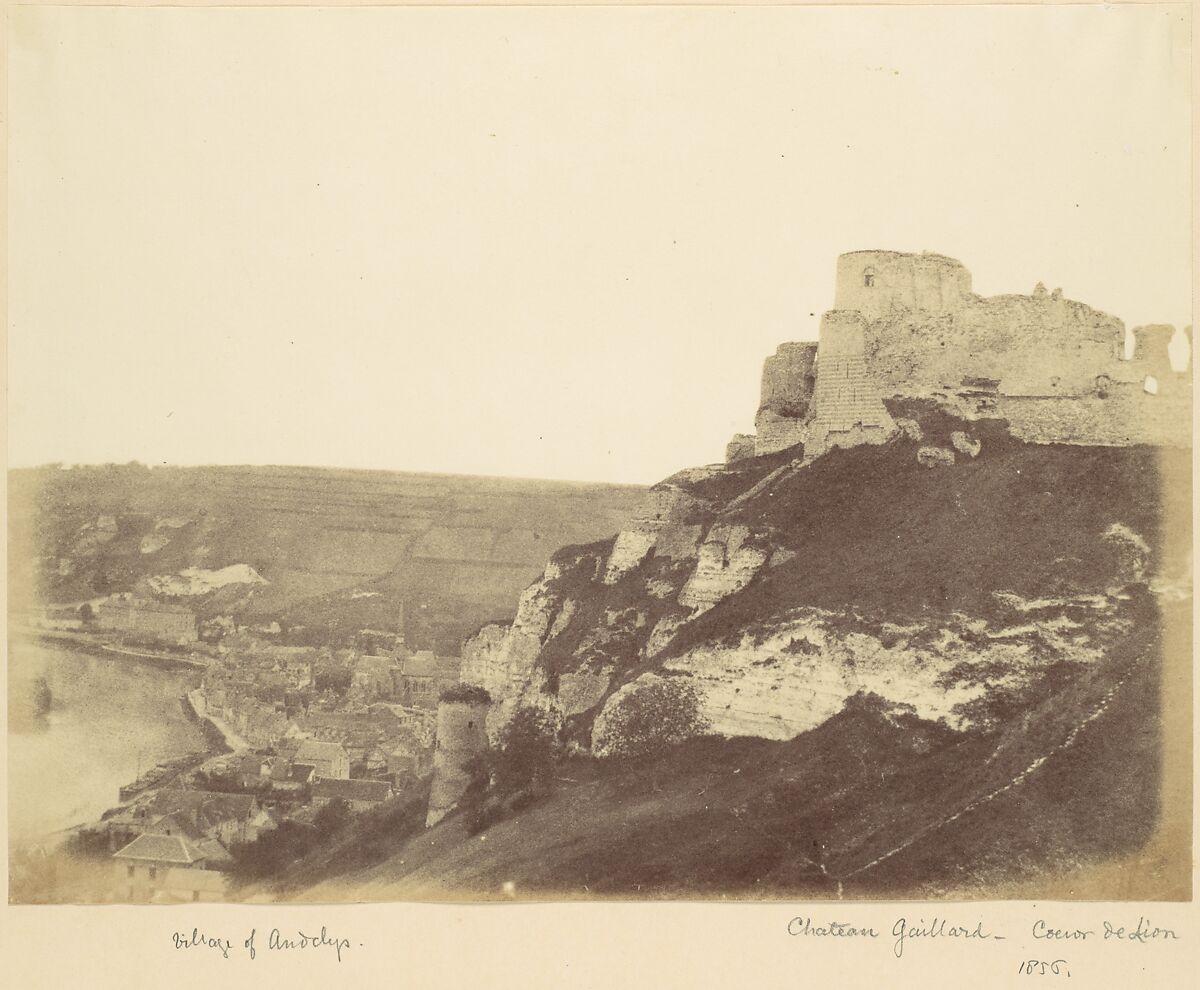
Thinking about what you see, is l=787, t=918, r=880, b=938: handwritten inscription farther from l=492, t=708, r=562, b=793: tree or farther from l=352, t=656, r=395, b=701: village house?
l=352, t=656, r=395, b=701: village house

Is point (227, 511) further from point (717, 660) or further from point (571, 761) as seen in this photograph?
point (717, 660)

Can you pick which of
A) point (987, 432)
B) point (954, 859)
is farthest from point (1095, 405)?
point (954, 859)

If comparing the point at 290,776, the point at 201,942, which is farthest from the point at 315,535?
the point at 201,942

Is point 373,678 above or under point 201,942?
above

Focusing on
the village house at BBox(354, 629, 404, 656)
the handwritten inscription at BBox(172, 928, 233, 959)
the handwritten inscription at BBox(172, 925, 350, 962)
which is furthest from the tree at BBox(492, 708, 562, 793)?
the village house at BBox(354, 629, 404, 656)

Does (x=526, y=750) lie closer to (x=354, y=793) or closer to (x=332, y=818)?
(x=332, y=818)

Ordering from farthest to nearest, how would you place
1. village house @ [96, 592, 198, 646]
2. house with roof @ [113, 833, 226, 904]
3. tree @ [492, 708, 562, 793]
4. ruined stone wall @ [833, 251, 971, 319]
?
village house @ [96, 592, 198, 646] < tree @ [492, 708, 562, 793] < ruined stone wall @ [833, 251, 971, 319] < house with roof @ [113, 833, 226, 904]

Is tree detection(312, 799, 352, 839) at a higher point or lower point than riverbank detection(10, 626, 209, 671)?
lower
